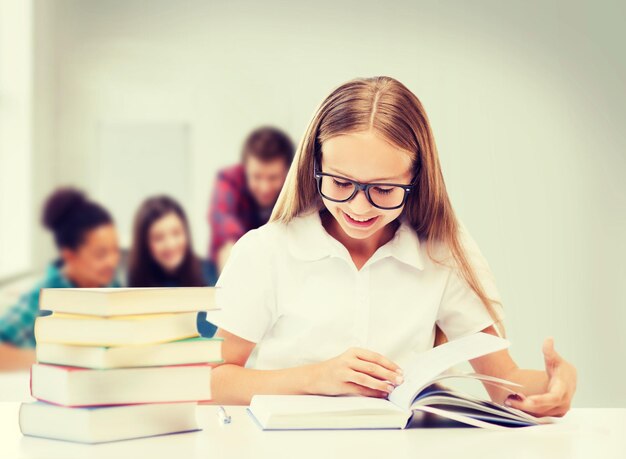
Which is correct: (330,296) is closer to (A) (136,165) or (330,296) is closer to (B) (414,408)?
(B) (414,408)

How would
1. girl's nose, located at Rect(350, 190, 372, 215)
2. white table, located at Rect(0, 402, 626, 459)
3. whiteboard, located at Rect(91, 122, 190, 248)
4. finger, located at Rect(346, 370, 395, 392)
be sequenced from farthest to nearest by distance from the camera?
whiteboard, located at Rect(91, 122, 190, 248) → girl's nose, located at Rect(350, 190, 372, 215) → finger, located at Rect(346, 370, 395, 392) → white table, located at Rect(0, 402, 626, 459)

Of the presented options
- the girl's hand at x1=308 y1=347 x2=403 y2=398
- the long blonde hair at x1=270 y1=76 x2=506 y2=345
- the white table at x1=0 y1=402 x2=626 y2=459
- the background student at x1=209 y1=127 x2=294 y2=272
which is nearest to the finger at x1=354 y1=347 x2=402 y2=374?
the girl's hand at x1=308 y1=347 x2=403 y2=398

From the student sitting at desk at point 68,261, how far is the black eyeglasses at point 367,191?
3.19 meters

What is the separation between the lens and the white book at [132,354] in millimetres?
960

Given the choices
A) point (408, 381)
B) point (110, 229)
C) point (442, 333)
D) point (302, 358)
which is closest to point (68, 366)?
point (408, 381)

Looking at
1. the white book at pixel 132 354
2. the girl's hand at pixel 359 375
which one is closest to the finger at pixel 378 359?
the girl's hand at pixel 359 375

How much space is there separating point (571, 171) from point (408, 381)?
14.5 ft

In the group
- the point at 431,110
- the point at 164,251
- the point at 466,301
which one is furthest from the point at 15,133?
the point at 466,301

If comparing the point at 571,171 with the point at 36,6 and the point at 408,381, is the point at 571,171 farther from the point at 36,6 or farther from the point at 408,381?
the point at 408,381

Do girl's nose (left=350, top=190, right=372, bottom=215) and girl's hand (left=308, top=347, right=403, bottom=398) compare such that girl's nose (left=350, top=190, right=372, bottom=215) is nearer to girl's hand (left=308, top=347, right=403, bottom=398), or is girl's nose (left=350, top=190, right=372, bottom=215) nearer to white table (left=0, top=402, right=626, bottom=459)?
girl's hand (left=308, top=347, right=403, bottom=398)

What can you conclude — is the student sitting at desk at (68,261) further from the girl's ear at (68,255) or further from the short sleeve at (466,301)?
the short sleeve at (466,301)

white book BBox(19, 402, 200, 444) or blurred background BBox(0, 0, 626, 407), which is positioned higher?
blurred background BBox(0, 0, 626, 407)

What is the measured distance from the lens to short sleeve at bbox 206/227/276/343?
1505 millimetres

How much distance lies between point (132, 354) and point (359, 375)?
358 millimetres
